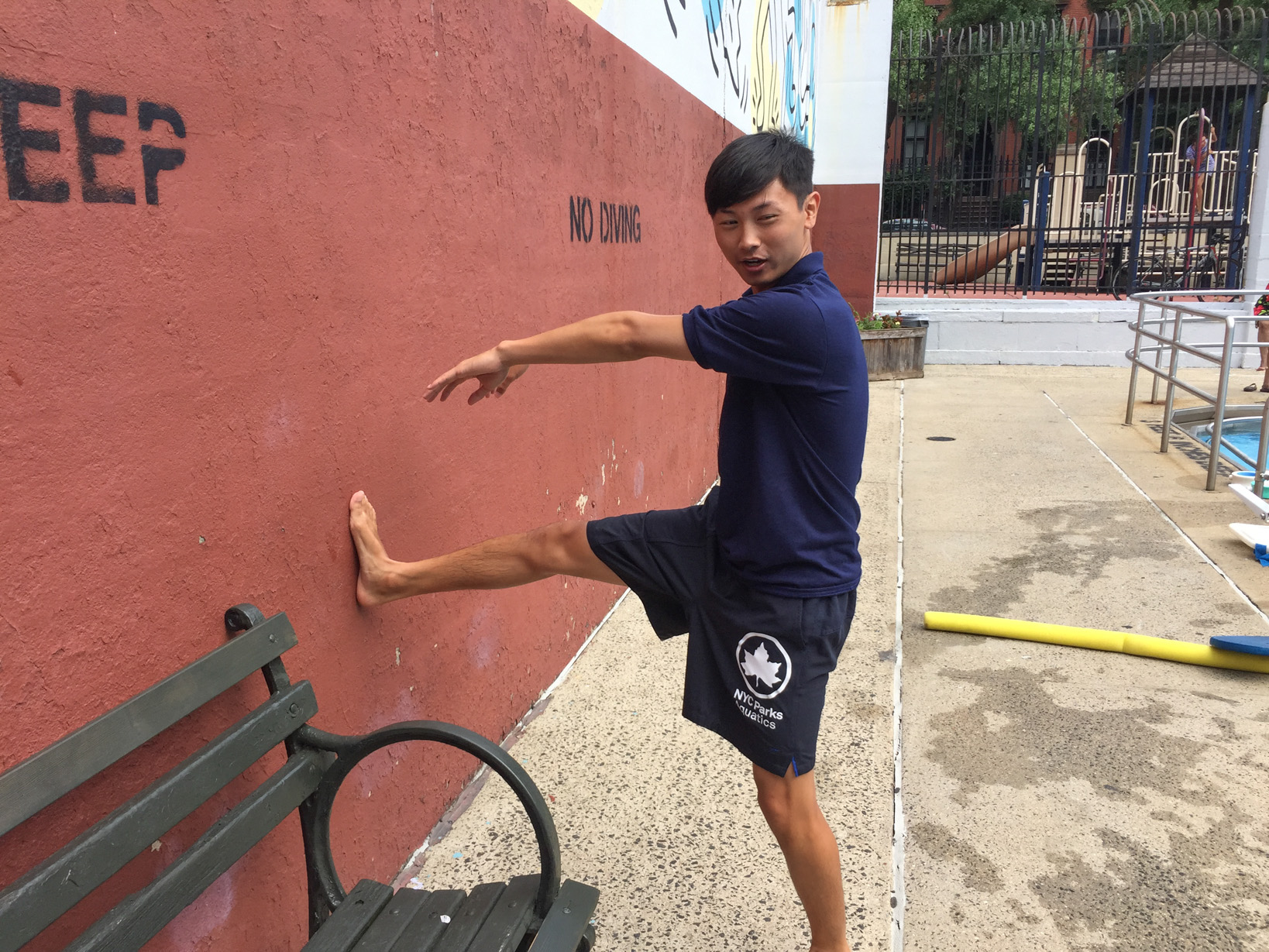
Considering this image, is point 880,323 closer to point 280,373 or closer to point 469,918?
point 280,373

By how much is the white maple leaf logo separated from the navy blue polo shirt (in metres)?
0.14

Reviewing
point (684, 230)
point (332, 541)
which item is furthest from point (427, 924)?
point (684, 230)

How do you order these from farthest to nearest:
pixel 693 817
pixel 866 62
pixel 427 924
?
1. pixel 866 62
2. pixel 693 817
3. pixel 427 924

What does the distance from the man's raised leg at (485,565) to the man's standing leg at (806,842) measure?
617mm

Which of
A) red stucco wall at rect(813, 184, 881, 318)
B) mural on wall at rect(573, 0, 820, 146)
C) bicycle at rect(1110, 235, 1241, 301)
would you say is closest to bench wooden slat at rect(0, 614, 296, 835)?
mural on wall at rect(573, 0, 820, 146)

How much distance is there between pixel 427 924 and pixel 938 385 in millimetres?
9959

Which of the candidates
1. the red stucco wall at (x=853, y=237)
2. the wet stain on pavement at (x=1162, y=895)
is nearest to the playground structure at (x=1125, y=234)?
the red stucco wall at (x=853, y=237)

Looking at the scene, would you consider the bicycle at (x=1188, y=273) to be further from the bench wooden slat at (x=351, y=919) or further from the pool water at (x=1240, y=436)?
the bench wooden slat at (x=351, y=919)

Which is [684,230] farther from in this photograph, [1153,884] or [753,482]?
[1153,884]

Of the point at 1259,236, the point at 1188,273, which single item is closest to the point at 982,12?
the point at 1188,273

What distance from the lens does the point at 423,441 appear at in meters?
2.52

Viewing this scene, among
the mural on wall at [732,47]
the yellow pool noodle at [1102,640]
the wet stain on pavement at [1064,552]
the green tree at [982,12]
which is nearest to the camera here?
the yellow pool noodle at [1102,640]

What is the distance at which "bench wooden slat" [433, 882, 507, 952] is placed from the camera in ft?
5.66

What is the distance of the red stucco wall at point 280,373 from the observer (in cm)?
141
